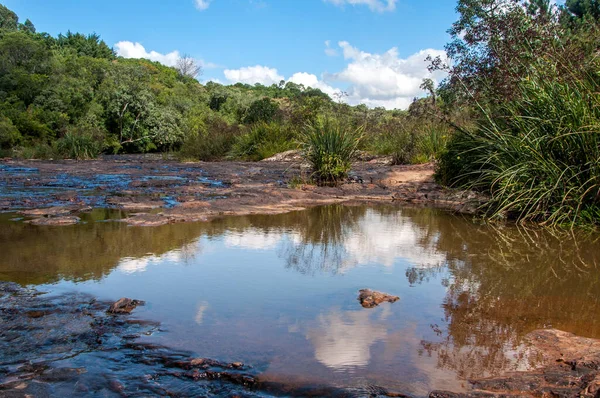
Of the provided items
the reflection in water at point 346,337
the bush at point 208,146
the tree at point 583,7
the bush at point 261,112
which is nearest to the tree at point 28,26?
the bush at point 261,112

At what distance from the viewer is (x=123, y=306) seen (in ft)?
12.1

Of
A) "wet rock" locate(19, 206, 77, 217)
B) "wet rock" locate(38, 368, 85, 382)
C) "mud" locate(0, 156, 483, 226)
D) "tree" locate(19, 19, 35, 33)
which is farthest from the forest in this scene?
"tree" locate(19, 19, 35, 33)

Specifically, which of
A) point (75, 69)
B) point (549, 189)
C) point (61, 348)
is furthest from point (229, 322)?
point (75, 69)

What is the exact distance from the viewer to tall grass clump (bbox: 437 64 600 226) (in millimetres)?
7031

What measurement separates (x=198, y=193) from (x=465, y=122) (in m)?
7.49

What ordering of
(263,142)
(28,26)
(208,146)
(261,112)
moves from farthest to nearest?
(28,26) < (261,112) < (208,146) < (263,142)

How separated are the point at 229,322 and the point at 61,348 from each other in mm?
→ 1023

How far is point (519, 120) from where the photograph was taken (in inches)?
304

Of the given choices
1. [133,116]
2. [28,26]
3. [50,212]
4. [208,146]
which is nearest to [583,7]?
[208,146]

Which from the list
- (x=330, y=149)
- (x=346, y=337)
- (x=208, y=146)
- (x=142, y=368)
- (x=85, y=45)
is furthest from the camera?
(x=85, y=45)

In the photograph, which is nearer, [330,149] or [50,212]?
[50,212]

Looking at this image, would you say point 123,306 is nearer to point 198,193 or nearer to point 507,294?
point 507,294

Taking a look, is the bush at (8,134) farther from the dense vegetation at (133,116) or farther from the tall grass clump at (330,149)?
the tall grass clump at (330,149)

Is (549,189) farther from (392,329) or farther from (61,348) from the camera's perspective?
(61,348)
